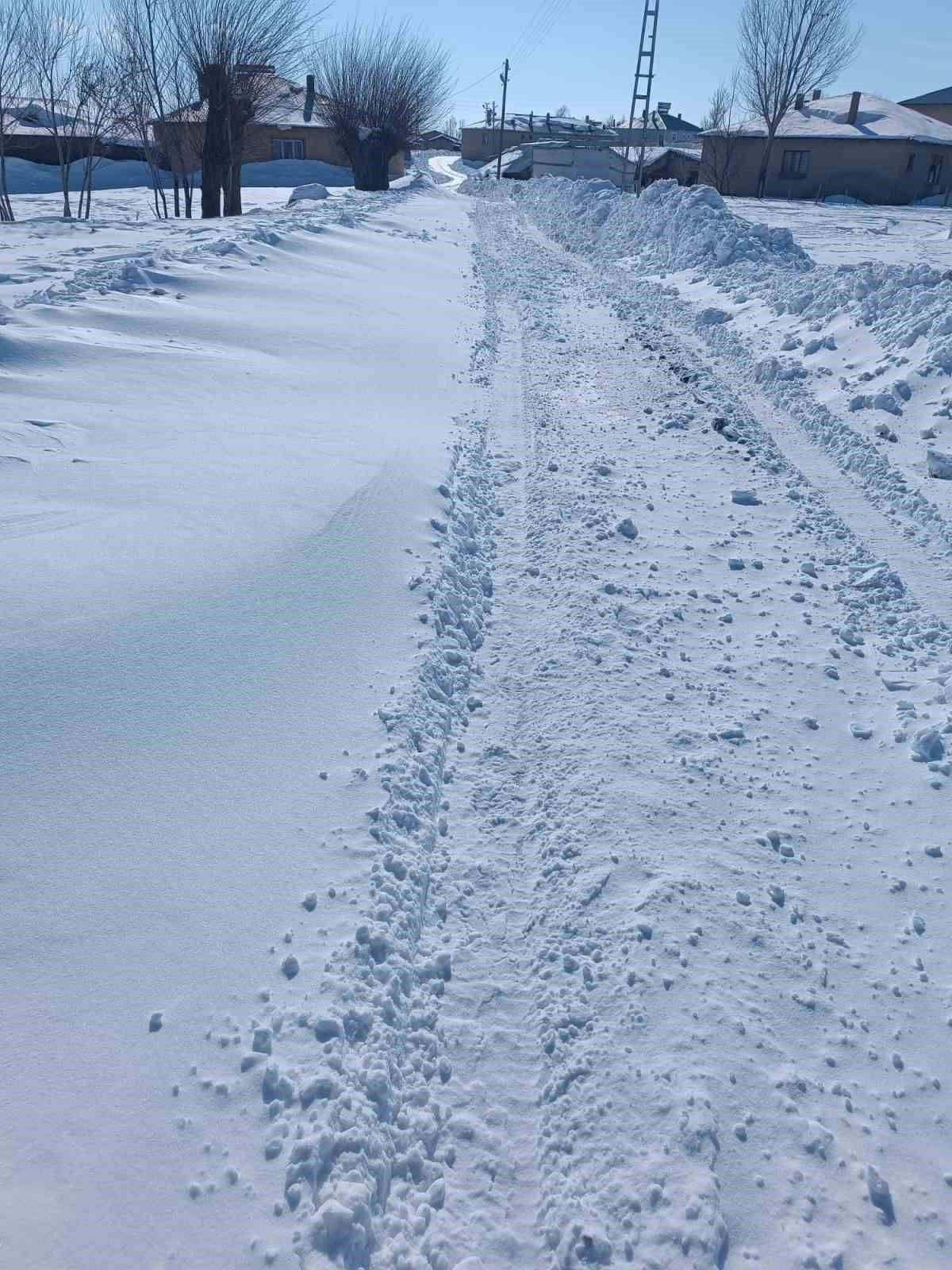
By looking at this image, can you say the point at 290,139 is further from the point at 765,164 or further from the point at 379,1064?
the point at 379,1064

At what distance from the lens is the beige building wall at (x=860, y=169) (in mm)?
42500

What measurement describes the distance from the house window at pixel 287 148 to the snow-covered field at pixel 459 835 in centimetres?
4764

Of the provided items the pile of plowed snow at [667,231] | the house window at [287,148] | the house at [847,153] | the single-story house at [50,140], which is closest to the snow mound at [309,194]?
the single-story house at [50,140]

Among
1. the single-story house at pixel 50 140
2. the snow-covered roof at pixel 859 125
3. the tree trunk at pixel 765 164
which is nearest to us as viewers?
the single-story house at pixel 50 140

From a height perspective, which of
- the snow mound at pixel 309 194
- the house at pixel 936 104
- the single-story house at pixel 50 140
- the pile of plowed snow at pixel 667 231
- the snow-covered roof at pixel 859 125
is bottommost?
the pile of plowed snow at pixel 667 231

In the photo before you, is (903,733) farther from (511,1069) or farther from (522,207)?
(522,207)

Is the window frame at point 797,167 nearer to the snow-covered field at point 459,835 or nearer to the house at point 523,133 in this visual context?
the house at point 523,133

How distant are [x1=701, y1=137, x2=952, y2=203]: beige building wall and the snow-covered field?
140 ft

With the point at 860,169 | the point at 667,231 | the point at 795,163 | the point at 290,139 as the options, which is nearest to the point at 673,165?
the point at 795,163

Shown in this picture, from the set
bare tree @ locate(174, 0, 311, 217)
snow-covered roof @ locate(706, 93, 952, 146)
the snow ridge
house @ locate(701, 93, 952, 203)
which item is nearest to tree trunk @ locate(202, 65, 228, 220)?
bare tree @ locate(174, 0, 311, 217)

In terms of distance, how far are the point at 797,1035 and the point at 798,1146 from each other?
0.38 meters

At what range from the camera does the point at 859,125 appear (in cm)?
4391

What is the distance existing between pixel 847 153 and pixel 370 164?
75.9ft

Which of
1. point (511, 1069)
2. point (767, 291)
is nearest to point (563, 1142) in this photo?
point (511, 1069)
